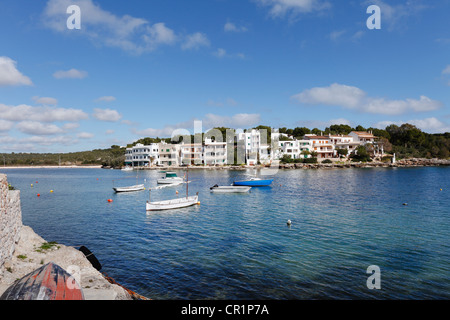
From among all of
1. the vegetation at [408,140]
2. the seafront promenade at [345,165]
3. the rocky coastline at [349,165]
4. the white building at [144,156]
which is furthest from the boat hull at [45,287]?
the vegetation at [408,140]

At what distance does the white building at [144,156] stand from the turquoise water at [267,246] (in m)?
98.9

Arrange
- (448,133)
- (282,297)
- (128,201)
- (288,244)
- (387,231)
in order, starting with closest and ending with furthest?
(282,297), (288,244), (387,231), (128,201), (448,133)

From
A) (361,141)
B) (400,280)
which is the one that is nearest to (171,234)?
(400,280)

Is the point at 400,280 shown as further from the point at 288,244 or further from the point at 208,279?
the point at 208,279

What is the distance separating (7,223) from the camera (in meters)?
11.8

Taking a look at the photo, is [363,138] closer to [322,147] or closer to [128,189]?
[322,147]

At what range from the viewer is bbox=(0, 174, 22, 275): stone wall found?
35.8 feet

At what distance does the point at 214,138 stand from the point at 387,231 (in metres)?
115

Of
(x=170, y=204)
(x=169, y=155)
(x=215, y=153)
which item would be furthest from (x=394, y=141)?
(x=170, y=204)

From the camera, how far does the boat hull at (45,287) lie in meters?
6.49

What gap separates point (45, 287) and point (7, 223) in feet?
24.0

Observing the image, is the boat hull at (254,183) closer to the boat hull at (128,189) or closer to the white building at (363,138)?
the boat hull at (128,189)

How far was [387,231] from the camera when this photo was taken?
23.0m
